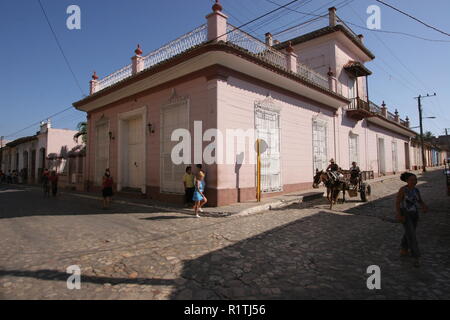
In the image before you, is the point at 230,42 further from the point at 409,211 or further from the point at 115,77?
the point at 115,77

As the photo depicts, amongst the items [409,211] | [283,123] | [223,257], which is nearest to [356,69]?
[283,123]

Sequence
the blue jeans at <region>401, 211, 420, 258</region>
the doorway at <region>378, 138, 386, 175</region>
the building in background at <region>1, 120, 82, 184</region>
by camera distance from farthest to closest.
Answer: the building in background at <region>1, 120, 82, 184</region>
the doorway at <region>378, 138, 386, 175</region>
the blue jeans at <region>401, 211, 420, 258</region>

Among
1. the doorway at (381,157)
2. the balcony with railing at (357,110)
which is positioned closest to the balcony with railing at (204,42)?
the balcony with railing at (357,110)

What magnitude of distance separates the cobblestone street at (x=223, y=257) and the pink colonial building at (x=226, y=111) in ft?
10.5

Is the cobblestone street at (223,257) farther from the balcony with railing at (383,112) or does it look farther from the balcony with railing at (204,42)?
the balcony with railing at (383,112)

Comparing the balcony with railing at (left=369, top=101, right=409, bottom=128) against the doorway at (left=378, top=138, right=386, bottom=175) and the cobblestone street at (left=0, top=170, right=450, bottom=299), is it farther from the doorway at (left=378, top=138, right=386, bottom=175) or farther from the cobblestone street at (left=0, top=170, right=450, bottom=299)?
the cobblestone street at (left=0, top=170, right=450, bottom=299)

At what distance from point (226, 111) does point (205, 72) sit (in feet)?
5.19

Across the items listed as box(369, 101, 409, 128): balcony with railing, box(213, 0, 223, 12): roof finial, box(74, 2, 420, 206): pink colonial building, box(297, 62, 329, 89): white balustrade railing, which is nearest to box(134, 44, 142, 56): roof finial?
box(74, 2, 420, 206): pink colonial building

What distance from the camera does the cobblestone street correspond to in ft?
9.85

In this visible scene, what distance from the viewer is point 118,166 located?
12.8 m

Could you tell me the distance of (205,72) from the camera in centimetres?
907

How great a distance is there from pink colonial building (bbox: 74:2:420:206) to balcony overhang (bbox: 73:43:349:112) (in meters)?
0.04
